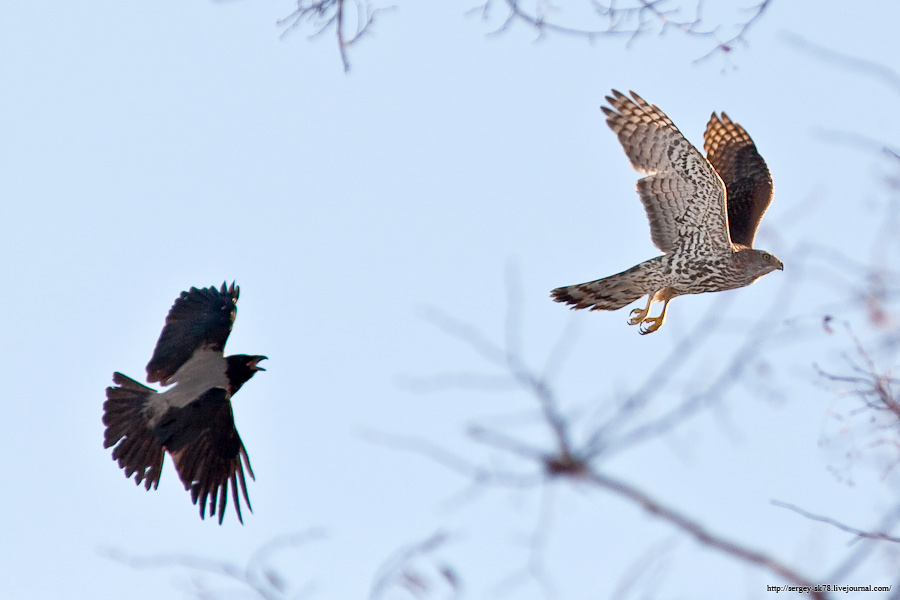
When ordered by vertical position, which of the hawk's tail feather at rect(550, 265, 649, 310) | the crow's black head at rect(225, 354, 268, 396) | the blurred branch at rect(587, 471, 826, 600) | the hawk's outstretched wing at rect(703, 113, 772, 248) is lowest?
the blurred branch at rect(587, 471, 826, 600)

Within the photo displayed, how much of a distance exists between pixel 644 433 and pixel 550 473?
21 cm

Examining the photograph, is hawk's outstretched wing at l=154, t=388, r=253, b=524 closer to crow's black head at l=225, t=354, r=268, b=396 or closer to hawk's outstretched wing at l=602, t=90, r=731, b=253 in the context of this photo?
crow's black head at l=225, t=354, r=268, b=396

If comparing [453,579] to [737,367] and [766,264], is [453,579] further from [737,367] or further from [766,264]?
[766,264]

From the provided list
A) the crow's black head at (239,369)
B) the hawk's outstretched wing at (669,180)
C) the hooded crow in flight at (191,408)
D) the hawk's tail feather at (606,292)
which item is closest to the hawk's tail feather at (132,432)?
the hooded crow in flight at (191,408)

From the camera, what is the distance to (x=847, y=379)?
361 cm

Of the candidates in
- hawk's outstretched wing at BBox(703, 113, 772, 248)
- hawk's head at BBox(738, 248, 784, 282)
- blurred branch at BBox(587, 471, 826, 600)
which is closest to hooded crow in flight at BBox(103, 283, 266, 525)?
hawk's head at BBox(738, 248, 784, 282)

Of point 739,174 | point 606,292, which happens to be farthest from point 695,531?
point 739,174

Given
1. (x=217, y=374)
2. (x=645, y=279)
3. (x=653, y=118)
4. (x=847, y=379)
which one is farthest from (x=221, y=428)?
(x=847, y=379)

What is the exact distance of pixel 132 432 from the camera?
7.11m

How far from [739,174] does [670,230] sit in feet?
4.62

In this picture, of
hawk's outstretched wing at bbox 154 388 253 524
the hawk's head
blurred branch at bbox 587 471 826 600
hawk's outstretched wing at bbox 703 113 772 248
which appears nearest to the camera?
blurred branch at bbox 587 471 826 600

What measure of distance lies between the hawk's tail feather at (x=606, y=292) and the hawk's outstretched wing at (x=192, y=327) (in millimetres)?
2206

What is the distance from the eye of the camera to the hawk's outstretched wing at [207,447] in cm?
696

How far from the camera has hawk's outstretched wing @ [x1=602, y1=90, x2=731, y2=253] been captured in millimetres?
7180
